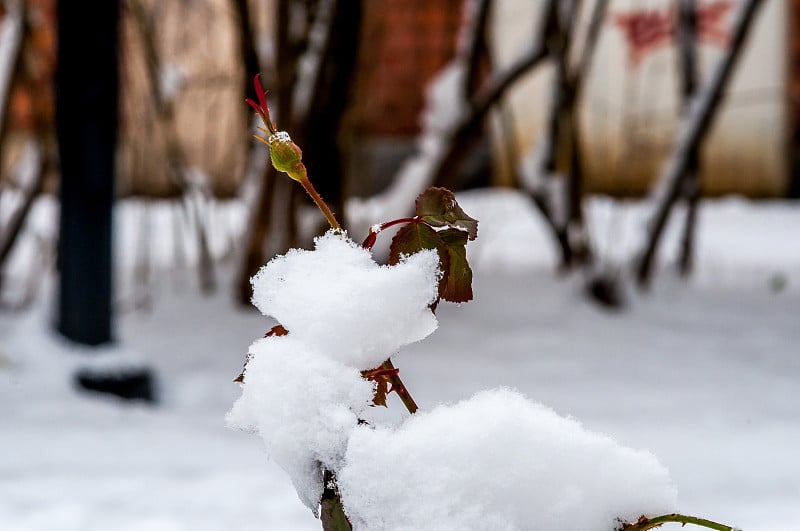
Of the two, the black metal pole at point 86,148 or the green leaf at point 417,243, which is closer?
the green leaf at point 417,243

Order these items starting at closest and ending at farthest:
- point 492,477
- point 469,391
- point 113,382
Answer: point 492,477 < point 113,382 < point 469,391

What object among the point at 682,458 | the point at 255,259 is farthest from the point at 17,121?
the point at 682,458

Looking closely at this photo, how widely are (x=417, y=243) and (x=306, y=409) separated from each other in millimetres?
104

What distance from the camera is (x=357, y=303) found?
0.45 meters

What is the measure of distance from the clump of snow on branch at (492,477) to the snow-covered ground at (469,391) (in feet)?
2.92

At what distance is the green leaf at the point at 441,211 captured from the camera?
47 cm

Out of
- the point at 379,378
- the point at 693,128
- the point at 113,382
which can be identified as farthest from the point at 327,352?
the point at 693,128

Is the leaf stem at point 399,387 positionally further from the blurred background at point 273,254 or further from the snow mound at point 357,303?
the blurred background at point 273,254

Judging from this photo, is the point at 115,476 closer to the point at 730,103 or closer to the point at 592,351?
the point at 592,351

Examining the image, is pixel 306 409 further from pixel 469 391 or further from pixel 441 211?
pixel 469 391

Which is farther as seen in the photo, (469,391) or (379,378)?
(469,391)

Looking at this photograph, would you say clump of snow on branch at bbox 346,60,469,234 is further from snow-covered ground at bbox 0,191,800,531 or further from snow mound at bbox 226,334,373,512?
snow mound at bbox 226,334,373,512

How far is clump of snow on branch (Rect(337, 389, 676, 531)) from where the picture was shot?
0.42 meters

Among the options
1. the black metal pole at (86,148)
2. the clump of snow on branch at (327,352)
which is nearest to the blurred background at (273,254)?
the black metal pole at (86,148)
